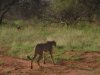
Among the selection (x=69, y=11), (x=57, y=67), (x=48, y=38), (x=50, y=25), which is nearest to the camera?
(x=57, y=67)

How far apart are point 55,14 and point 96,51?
37.3ft

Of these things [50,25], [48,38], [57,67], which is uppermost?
[50,25]

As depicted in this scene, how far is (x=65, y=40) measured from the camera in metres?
14.8

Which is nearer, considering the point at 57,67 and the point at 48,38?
the point at 57,67

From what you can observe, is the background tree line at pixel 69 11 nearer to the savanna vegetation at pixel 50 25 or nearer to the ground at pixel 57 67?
the savanna vegetation at pixel 50 25

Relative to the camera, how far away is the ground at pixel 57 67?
31.8 ft

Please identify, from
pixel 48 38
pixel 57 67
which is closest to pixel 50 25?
pixel 48 38

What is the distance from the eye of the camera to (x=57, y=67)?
10.4 m

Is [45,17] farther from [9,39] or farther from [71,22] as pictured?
[9,39]

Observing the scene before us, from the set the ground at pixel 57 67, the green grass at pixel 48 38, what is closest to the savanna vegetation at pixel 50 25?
the green grass at pixel 48 38

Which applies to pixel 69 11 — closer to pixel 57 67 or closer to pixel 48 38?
pixel 48 38

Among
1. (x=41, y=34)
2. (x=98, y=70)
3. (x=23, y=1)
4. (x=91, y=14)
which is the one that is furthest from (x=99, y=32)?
(x=23, y=1)

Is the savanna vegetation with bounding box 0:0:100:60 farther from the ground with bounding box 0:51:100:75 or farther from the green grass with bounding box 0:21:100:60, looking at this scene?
the ground with bounding box 0:51:100:75

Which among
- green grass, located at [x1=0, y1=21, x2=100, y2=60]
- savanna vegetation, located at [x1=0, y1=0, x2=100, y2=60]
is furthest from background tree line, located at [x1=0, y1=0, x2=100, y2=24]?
green grass, located at [x1=0, y1=21, x2=100, y2=60]
